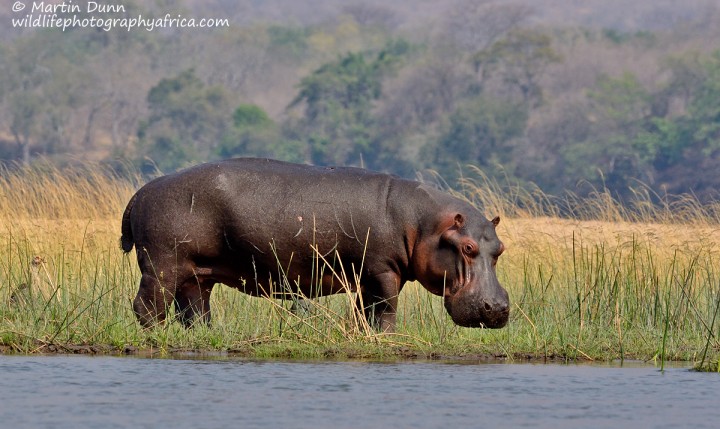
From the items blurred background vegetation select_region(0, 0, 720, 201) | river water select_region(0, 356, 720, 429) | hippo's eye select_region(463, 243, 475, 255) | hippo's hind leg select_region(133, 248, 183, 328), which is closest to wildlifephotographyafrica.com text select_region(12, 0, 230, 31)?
blurred background vegetation select_region(0, 0, 720, 201)

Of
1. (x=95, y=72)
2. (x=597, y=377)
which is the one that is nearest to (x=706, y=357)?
(x=597, y=377)

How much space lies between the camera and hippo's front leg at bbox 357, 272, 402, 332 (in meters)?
7.22

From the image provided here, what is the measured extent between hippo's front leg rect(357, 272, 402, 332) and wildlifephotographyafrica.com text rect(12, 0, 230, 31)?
163ft

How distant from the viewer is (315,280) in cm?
745

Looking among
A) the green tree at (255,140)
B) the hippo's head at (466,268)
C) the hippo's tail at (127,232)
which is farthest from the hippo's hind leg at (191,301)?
the green tree at (255,140)

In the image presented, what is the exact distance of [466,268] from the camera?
7.20m

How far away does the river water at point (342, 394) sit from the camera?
16.8 feet

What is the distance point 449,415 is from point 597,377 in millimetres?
1244

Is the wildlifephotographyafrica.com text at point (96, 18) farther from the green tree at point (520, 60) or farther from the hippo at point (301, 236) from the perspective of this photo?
the hippo at point (301, 236)

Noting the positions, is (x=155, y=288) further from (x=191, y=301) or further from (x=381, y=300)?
(x=381, y=300)

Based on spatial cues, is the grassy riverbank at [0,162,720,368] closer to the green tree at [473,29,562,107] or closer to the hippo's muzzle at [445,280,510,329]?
the hippo's muzzle at [445,280,510,329]

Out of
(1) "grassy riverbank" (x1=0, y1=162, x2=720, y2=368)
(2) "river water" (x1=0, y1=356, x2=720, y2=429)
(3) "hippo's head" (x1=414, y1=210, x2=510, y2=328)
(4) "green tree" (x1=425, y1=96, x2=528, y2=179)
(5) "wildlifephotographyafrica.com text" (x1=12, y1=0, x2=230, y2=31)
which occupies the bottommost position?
(2) "river water" (x1=0, y1=356, x2=720, y2=429)

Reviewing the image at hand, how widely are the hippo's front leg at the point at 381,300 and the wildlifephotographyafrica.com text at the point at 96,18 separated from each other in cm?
4968

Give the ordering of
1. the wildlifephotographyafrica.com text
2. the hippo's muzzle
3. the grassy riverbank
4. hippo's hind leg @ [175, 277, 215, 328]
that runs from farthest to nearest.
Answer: the wildlifephotographyafrica.com text → hippo's hind leg @ [175, 277, 215, 328] → the hippo's muzzle → the grassy riverbank
